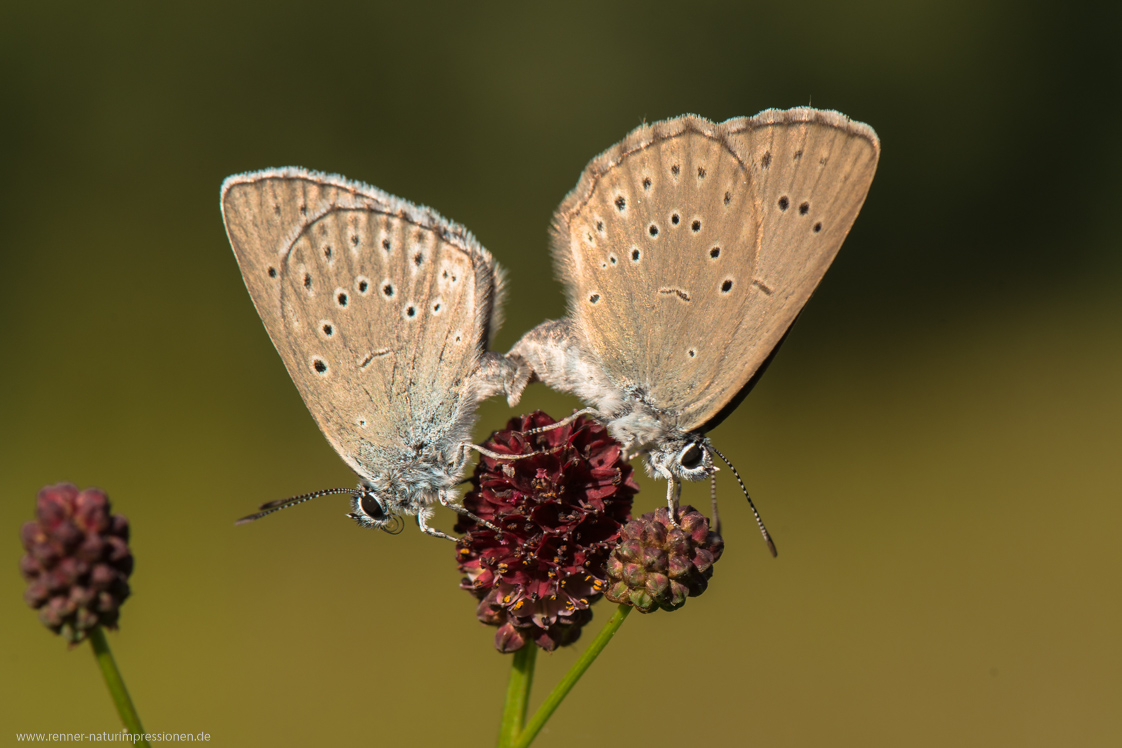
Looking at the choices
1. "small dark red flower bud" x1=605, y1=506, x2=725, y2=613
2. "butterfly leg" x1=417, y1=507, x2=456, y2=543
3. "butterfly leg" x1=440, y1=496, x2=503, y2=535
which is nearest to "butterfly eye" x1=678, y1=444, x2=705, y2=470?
"small dark red flower bud" x1=605, y1=506, x2=725, y2=613

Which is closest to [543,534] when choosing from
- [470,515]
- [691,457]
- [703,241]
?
[470,515]

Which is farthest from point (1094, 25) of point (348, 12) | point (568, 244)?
point (568, 244)

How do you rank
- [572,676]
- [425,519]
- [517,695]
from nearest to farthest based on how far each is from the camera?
1. [572,676]
2. [517,695]
3. [425,519]

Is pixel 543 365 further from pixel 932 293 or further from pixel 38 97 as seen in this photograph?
pixel 932 293

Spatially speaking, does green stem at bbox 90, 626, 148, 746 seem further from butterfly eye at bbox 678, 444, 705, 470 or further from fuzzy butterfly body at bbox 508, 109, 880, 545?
butterfly eye at bbox 678, 444, 705, 470

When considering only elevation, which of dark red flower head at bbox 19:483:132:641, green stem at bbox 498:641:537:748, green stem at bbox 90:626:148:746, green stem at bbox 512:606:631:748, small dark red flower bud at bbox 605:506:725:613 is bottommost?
green stem at bbox 498:641:537:748

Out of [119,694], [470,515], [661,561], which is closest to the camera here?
[119,694]

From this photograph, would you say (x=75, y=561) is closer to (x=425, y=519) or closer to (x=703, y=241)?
(x=425, y=519)

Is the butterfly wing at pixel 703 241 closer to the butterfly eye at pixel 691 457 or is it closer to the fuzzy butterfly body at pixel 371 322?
the butterfly eye at pixel 691 457
